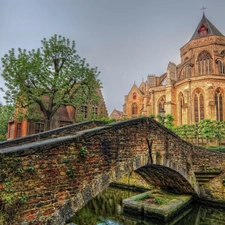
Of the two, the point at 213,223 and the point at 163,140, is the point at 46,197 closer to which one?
the point at 163,140

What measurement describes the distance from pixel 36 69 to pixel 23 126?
8385 millimetres

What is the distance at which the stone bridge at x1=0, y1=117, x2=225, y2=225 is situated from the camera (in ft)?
12.4

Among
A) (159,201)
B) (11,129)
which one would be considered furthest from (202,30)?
(159,201)

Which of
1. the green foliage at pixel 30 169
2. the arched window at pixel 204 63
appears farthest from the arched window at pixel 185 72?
the green foliage at pixel 30 169

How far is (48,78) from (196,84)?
81.0 ft

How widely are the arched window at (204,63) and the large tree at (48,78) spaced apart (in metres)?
27.9

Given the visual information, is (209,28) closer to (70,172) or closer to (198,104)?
(198,104)

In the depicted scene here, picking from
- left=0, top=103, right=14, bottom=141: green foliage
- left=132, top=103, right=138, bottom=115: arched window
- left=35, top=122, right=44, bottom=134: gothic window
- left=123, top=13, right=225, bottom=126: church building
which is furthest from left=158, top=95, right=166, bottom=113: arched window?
left=0, top=103, right=14, bottom=141: green foliage

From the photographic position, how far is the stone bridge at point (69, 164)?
3766 millimetres

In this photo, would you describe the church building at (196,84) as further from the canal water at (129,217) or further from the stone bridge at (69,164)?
the stone bridge at (69,164)

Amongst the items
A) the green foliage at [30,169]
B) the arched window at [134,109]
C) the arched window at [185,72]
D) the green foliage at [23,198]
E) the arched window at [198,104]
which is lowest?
the green foliage at [23,198]

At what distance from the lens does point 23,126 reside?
814 inches

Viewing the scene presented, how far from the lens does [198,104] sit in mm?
32344

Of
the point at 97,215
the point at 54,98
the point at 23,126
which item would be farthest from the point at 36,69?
the point at 97,215
